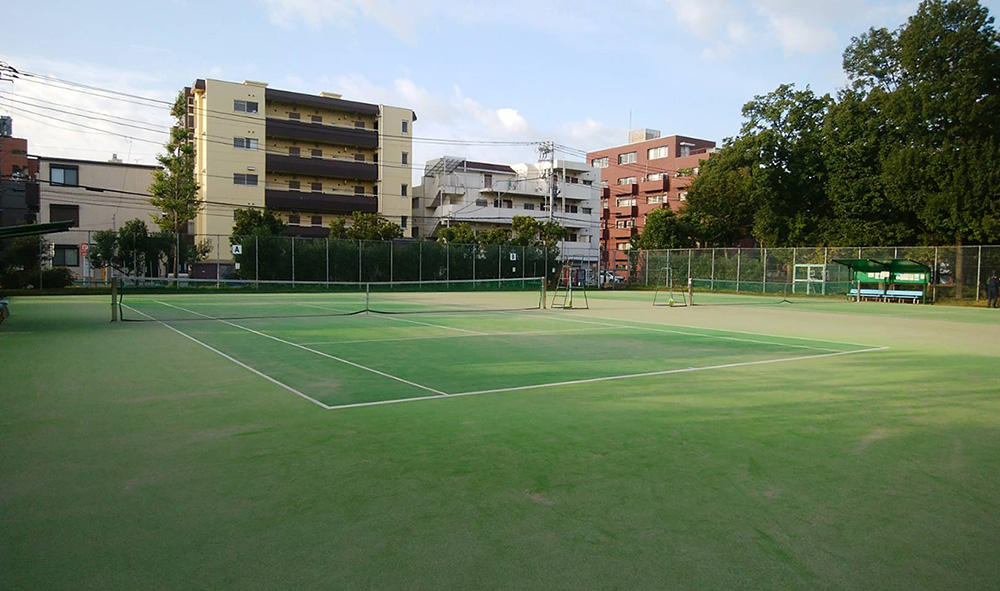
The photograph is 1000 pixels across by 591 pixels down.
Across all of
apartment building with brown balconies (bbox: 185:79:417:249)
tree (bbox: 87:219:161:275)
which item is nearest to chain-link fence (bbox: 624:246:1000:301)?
apartment building with brown balconies (bbox: 185:79:417:249)

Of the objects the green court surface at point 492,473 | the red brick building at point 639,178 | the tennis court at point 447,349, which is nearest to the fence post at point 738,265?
the tennis court at point 447,349

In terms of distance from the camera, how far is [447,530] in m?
3.33

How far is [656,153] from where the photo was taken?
2955 inches

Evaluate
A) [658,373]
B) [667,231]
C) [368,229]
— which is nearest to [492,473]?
[658,373]

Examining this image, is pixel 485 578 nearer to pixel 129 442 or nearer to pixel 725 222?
pixel 129 442

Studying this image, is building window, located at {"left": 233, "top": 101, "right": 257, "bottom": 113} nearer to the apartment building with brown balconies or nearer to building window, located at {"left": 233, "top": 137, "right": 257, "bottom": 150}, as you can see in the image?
the apartment building with brown balconies

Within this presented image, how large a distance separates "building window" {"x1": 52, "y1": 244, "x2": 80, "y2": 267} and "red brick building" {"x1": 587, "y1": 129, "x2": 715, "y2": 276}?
46757 mm

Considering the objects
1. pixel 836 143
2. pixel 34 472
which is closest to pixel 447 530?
pixel 34 472

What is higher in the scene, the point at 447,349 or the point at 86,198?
the point at 86,198

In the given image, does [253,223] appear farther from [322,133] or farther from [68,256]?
[68,256]

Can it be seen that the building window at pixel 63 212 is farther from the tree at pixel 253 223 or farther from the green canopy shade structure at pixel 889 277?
the green canopy shade structure at pixel 889 277

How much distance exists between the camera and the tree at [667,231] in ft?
167

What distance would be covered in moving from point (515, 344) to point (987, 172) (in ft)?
94.9

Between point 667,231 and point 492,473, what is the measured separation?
48616 mm
